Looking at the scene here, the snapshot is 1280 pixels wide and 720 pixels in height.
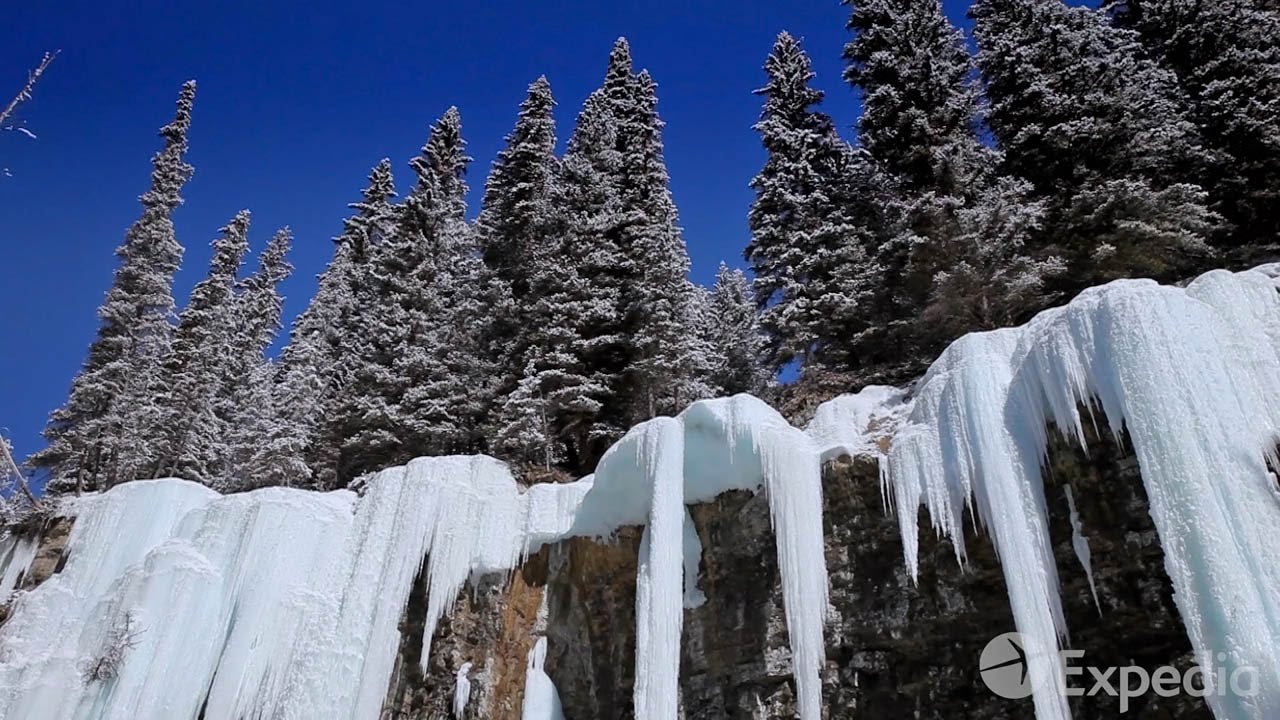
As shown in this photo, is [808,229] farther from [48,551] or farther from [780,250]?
[48,551]

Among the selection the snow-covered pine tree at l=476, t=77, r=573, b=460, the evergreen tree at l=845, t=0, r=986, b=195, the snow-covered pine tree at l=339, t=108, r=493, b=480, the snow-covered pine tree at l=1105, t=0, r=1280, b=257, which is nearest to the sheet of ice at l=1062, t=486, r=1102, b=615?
the snow-covered pine tree at l=1105, t=0, r=1280, b=257

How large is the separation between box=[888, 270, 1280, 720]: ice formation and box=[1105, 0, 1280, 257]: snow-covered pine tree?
659 centimetres

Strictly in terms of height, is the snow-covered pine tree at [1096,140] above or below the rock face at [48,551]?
above

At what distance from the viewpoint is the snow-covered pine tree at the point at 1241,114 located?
14.0 meters

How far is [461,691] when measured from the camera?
1057cm

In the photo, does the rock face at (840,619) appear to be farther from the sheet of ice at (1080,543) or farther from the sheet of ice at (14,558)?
the sheet of ice at (14,558)

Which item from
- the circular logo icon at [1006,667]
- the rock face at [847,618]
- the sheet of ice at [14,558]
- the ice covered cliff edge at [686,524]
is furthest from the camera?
the sheet of ice at [14,558]

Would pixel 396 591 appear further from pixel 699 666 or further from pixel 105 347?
pixel 105 347

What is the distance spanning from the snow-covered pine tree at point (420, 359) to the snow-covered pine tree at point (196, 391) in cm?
541

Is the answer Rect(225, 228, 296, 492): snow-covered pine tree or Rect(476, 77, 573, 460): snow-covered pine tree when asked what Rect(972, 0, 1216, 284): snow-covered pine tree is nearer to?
Rect(476, 77, 573, 460): snow-covered pine tree

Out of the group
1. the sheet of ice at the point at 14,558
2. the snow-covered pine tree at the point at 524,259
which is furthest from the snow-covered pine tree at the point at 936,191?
the sheet of ice at the point at 14,558

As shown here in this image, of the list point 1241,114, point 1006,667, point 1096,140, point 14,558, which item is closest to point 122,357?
point 14,558

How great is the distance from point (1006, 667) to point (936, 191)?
369 inches

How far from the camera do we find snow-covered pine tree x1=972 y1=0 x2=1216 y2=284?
12.5 m
